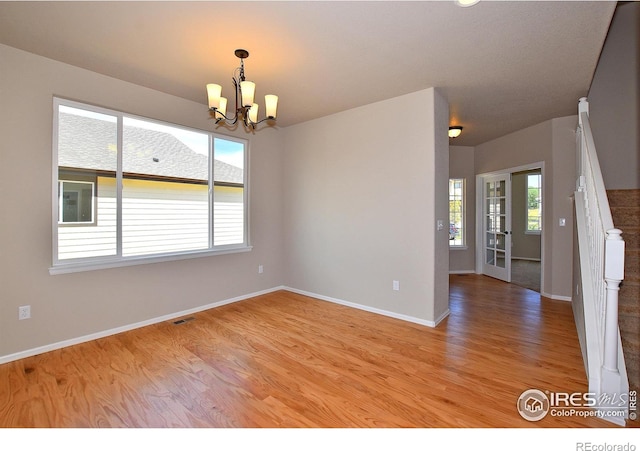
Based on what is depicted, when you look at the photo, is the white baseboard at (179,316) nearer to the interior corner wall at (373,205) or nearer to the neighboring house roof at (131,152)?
the interior corner wall at (373,205)

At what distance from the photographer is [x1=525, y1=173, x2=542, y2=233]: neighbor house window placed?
8180mm

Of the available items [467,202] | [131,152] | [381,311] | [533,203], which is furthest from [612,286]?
[533,203]

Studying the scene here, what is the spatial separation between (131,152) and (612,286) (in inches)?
171

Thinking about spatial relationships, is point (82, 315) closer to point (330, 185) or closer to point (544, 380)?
point (330, 185)

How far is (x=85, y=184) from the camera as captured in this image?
299 centimetres

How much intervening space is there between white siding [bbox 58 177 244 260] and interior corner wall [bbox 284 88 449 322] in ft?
3.60

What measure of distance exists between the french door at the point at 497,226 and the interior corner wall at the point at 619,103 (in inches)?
75.4

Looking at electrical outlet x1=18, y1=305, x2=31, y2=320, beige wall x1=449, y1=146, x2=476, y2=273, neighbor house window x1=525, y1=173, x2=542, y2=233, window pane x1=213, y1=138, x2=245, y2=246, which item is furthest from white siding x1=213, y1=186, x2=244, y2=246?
neighbor house window x1=525, y1=173, x2=542, y2=233

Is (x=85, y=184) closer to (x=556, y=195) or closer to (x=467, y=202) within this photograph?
(x=556, y=195)

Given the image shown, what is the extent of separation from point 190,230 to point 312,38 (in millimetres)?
2679

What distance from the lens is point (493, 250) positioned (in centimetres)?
604

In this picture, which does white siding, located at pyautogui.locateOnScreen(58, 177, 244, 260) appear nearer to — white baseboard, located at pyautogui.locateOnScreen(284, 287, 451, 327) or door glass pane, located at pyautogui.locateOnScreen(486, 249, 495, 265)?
white baseboard, located at pyautogui.locateOnScreen(284, 287, 451, 327)

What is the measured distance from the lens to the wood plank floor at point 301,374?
1.88 m

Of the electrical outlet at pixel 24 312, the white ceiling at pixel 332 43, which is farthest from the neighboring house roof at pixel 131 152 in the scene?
the electrical outlet at pixel 24 312
